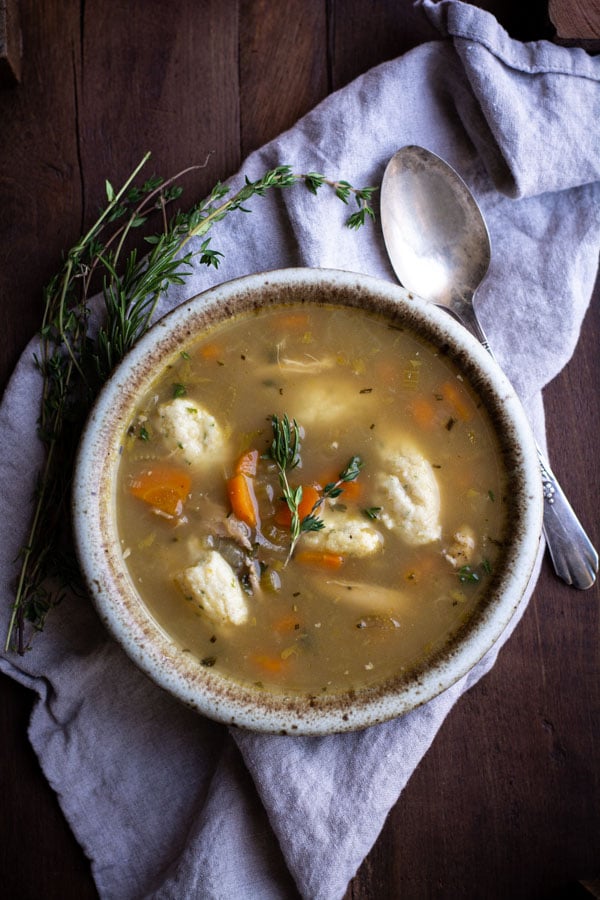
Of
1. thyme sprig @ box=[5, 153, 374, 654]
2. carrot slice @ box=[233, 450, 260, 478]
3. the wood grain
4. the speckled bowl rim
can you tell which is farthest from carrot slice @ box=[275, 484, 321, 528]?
the wood grain

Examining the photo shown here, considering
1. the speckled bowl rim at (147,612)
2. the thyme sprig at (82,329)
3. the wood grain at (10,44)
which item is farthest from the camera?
the wood grain at (10,44)

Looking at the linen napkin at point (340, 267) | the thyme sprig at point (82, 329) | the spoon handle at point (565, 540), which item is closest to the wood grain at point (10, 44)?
the thyme sprig at point (82, 329)

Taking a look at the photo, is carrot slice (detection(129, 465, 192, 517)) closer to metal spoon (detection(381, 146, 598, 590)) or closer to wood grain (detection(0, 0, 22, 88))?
metal spoon (detection(381, 146, 598, 590))

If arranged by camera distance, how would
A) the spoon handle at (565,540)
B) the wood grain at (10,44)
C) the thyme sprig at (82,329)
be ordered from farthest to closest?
the spoon handle at (565,540)
the wood grain at (10,44)
the thyme sprig at (82,329)

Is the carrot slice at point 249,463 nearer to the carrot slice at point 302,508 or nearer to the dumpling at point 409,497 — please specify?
the carrot slice at point 302,508

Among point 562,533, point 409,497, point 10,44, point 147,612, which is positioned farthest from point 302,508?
point 10,44

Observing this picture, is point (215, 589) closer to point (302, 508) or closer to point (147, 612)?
point (147, 612)

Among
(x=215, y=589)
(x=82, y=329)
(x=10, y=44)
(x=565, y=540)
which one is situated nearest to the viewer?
(x=215, y=589)
